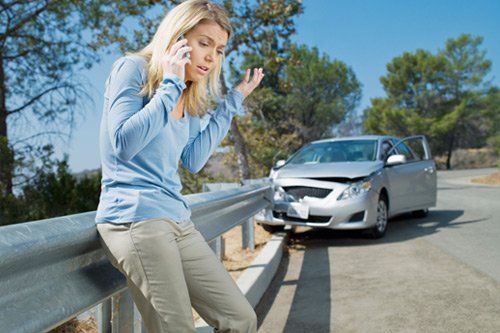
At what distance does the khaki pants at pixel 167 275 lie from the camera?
6.66 feet

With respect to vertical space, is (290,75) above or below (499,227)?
above

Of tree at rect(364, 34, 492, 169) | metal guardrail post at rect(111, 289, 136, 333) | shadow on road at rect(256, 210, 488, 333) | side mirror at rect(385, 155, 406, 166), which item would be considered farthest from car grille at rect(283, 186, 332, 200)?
tree at rect(364, 34, 492, 169)

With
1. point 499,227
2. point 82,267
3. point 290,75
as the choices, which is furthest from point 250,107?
point 290,75

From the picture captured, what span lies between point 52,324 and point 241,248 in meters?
5.81

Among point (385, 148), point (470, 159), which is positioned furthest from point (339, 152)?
point (470, 159)

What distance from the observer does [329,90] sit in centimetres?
5562

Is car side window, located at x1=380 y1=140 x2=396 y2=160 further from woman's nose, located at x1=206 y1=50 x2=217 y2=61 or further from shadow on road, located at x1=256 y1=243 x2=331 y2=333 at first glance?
woman's nose, located at x1=206 y1=50 x2=217 y2=61

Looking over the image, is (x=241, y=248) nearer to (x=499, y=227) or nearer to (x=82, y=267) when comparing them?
(x=499, y=227)

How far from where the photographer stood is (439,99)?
57375mm

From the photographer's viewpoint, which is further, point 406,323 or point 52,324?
point 406,323

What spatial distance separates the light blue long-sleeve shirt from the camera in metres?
1.97

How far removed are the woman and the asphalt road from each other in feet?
6.90

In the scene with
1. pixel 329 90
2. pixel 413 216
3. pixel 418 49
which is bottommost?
pixel 413 216

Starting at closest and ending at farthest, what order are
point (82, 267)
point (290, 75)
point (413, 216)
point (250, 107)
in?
1. point (82, 267)
2. point (413, 216)
3. point (250, 107)
4. point (290, 75)
